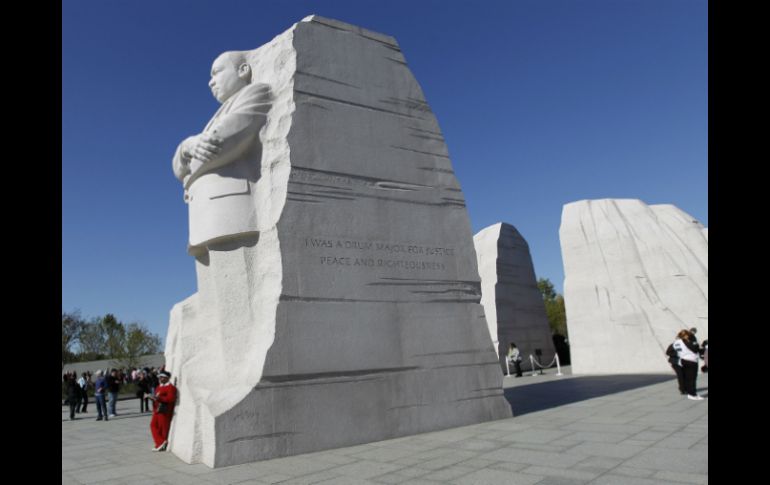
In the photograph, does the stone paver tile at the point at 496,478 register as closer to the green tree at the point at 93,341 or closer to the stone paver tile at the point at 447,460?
the stone paver tile at the point at 447,460

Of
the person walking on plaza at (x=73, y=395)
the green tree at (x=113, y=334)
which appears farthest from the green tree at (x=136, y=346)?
the person walking on plaza at (x=73, y=395)

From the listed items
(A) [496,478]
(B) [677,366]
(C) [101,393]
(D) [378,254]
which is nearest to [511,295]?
(B) [677,366]

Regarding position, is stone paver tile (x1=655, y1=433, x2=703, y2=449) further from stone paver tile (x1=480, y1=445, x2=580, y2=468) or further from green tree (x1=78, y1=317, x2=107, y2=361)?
green tree (x1=78, y1=317, x2=107, y2=361)

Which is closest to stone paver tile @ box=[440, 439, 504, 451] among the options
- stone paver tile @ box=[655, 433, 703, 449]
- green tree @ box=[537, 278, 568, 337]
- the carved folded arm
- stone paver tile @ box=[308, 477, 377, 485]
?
stone paver tile @ box=[308, 477, 377, 485]

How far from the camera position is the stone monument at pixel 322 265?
6137mm

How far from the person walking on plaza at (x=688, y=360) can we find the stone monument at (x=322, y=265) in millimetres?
3470

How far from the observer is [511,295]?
20.8 metres

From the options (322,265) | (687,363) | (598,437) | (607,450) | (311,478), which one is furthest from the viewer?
(687,363)

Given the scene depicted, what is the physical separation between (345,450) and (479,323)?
2786 millimetres

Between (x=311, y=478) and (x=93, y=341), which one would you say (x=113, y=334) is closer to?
(x=93, y=341)

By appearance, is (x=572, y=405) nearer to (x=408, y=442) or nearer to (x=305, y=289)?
(x=408, y=442)

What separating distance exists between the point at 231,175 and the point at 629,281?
13292 millimetres

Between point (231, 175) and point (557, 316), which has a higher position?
point (231, 175)

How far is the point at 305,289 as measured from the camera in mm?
6422
